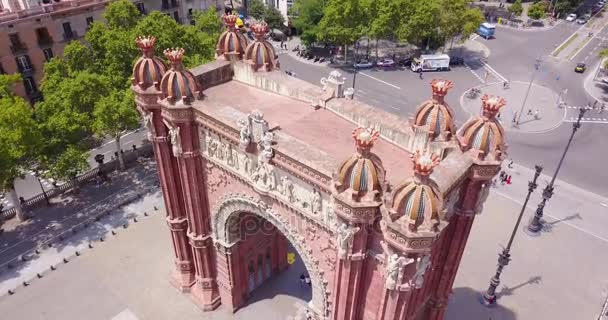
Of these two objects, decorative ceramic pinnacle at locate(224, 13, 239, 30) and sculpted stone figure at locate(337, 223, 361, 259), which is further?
decorative ceramic pinnacle at locate(224, 13, 239, 30)

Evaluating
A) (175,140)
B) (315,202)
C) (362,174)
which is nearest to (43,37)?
(175,140)

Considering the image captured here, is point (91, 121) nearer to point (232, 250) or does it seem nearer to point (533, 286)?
point (232, 250)

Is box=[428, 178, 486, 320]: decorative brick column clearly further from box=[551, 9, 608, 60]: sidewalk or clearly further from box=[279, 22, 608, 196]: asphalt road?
box=[551, 9, 608, 60]: sidewalk

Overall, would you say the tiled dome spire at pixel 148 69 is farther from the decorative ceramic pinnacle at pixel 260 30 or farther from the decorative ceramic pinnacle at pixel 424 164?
the decorative ceramic pinnacle at pixel 424 164

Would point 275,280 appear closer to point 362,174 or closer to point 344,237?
point 344,237

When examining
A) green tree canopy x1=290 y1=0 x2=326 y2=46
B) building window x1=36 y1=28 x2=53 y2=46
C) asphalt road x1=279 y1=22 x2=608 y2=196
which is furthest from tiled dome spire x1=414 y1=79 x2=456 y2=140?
green tree canopy x1=290 y1=0 x2=326 y2=46

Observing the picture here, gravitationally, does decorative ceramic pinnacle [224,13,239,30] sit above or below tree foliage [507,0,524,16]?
above

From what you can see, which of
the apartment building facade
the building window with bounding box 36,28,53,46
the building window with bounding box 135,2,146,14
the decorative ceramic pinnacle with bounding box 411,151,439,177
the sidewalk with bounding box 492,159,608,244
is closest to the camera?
the decorative ceramic pinnacle with bounding box 411,151,439,177
